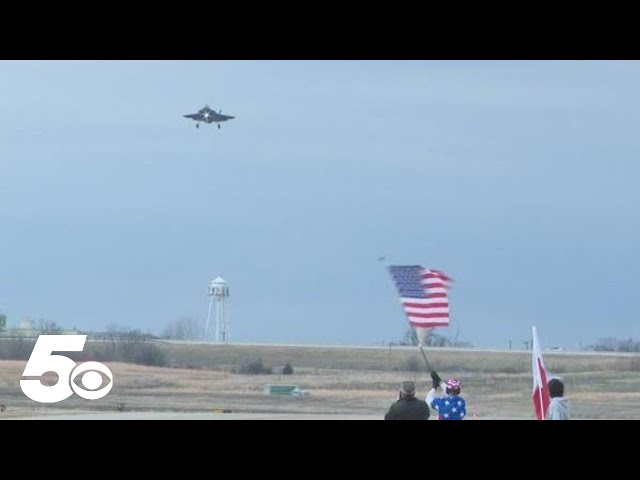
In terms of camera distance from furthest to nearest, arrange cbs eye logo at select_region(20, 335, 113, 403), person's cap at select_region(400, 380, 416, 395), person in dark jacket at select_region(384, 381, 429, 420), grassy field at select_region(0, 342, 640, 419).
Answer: grassy field at select_region(0, 342, 640, 419), person's cap at select_region(400, 380, 416, 395), person in dark jacket at select_region(384, 381, 429, 420), cbs eye logo at select_region(20, 335, 113, 403)

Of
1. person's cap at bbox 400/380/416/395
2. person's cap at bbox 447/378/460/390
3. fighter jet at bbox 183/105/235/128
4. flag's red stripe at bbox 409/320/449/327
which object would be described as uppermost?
fighter jet at bbox 183/105/235/128

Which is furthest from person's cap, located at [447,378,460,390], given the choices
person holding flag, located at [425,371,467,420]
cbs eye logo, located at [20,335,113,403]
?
cbs eye logo, located at [20,335,113,403]

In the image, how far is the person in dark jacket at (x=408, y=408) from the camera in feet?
18.4

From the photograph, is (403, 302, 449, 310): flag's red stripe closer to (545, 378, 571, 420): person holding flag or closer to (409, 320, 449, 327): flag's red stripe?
(409, 320, 449, 327): flag's red stripe

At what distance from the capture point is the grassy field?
8.68 metres

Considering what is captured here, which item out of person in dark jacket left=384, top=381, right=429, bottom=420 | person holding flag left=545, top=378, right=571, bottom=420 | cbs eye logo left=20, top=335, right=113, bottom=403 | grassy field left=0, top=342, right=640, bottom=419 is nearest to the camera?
cbs eye logo left=20, top=335, right=113, bottom=403

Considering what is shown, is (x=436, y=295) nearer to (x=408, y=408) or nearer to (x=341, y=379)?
(x=408, y=408)

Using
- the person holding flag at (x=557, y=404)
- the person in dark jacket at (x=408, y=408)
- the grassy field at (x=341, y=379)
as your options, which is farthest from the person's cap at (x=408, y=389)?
the grassy field at (x=341, y=379)

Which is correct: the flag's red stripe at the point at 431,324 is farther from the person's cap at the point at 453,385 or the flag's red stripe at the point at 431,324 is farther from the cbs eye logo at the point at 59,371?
the cbs eye logo at the point at 59,371

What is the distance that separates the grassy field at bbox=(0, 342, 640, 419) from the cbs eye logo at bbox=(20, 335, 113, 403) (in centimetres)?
164

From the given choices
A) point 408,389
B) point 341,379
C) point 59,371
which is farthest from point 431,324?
point 341,379

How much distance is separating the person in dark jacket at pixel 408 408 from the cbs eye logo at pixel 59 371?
1402 millimetres
